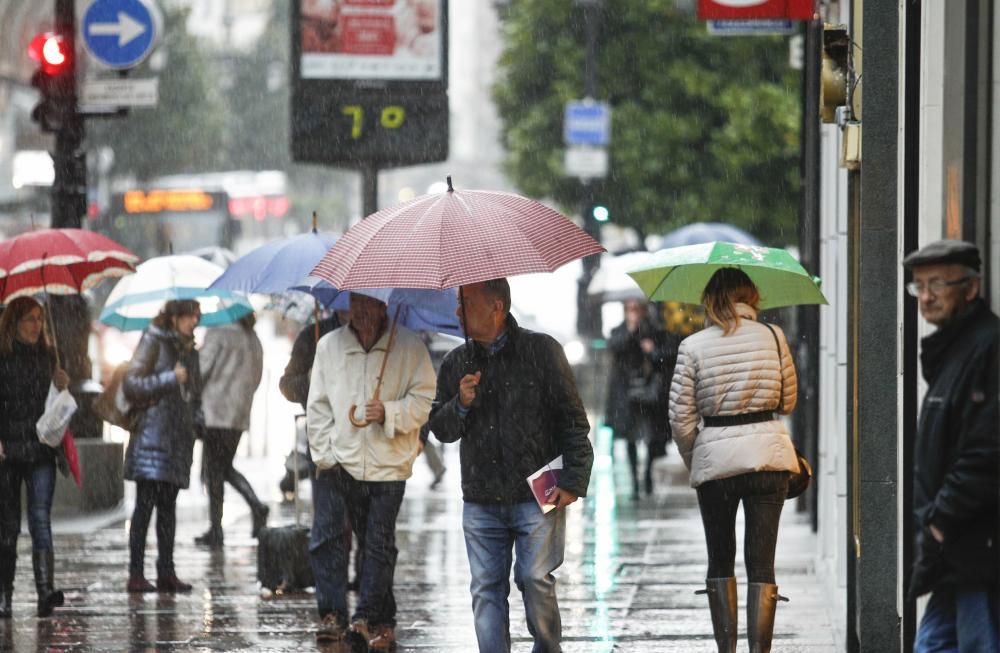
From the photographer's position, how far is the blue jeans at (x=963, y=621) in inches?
213

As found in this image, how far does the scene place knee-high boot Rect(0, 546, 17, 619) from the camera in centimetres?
1054

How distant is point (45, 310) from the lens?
11.3 m

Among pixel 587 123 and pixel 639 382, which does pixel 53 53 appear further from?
pixel 587 123

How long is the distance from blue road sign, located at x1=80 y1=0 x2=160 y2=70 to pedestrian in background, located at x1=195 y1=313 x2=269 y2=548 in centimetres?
307

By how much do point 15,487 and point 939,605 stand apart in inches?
258

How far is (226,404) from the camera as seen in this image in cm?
1381

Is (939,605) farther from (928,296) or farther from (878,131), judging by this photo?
(878,131)

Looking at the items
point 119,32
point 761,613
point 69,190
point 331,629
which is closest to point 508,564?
point 761,613

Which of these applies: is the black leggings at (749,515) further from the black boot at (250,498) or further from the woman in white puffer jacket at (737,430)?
the black boot at (250,498)

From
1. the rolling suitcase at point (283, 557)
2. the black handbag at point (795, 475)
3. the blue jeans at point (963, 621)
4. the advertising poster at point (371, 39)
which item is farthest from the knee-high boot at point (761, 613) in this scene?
the advertising poster at point (371, 39)

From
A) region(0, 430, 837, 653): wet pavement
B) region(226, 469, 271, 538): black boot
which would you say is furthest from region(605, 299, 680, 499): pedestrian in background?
region(226, 469, 271, 538): black boot

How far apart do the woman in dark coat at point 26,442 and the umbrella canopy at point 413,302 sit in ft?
5.23

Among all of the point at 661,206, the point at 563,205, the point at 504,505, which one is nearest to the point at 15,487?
the point at 504,505

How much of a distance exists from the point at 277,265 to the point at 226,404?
3.96m
